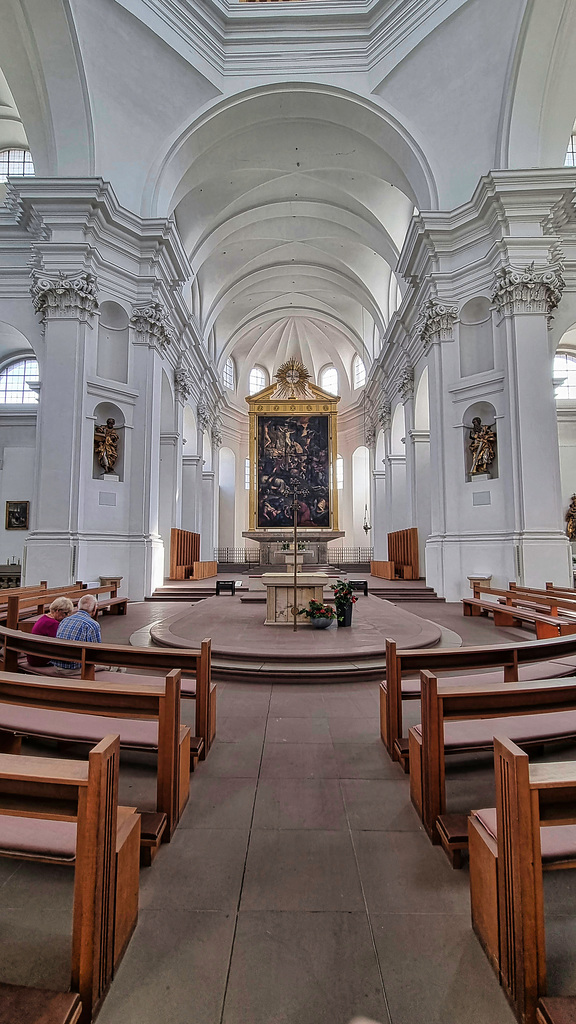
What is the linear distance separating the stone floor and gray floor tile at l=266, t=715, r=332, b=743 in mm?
544

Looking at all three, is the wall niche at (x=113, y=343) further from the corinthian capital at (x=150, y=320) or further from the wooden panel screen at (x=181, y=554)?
the wooden panel screen at (x=181, y=554)

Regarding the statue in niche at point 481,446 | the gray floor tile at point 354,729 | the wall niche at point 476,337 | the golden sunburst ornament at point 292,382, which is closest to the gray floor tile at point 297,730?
the gray floor tile at point 354,729

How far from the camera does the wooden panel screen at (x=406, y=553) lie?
49.4 feet

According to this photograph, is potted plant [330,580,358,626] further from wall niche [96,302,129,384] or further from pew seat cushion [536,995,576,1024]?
wall niche [96,302,129,384]

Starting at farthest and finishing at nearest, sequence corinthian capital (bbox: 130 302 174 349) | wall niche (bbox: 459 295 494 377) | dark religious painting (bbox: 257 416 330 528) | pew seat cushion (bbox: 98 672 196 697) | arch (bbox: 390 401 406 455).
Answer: dark religious painting (bbox: 257 416 330 528), arch (bbox: 390 401 406 455), corinthian capital (bbox: 130 302 174 349), wall niche (bbox: 459 295 494 377), pew seat cushion (bbox: 98 672 196 697)

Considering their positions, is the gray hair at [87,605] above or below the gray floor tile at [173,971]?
above

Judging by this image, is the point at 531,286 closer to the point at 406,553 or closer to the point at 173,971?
the point at 406,553

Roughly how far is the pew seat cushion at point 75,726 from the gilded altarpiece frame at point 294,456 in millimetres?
20965

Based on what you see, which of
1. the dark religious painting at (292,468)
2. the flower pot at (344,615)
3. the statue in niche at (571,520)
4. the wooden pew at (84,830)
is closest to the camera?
the wooden pew at (84,830)

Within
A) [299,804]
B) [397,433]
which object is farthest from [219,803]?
[397,433]

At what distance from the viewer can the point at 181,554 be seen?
15.9 metres

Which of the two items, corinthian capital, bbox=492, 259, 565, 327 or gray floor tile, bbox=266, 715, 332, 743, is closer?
gray floor tile, bbox=266, 715, 332, 743

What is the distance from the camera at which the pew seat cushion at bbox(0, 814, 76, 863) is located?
5.23 feet

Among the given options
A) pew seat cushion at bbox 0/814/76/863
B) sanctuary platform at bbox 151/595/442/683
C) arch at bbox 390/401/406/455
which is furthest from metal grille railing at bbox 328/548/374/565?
pew seat cushion at bbox 0/814/76/863
